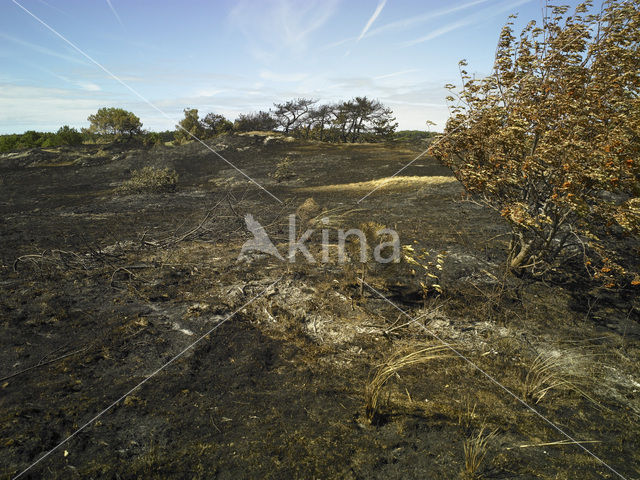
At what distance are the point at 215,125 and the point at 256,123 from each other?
16.9 feet

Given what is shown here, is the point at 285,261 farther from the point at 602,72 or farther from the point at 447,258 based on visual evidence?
the point at 602,72

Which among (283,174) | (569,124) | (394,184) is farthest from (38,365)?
(283,174)

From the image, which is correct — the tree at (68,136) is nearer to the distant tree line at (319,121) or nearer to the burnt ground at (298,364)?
the distant tree line at (319,121)

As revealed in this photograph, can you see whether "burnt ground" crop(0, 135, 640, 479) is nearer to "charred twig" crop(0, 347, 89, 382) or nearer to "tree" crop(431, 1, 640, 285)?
"charred twig" crop(0, 347, 89, 382)

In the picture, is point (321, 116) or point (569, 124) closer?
point (569, 124)

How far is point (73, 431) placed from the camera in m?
3.07

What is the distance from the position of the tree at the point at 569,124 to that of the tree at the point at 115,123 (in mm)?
43606

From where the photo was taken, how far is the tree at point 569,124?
162 inches

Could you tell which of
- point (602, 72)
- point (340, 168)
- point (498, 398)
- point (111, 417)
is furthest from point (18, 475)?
point (340, 168)

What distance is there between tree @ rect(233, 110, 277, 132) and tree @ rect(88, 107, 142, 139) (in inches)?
469

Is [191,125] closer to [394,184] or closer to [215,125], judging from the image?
[215,125]

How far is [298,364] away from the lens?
13.8ft

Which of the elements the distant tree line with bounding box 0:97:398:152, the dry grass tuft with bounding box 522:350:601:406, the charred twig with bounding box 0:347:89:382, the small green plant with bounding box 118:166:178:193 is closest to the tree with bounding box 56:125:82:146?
the distant tree line with bounding box 0:97:398:152
